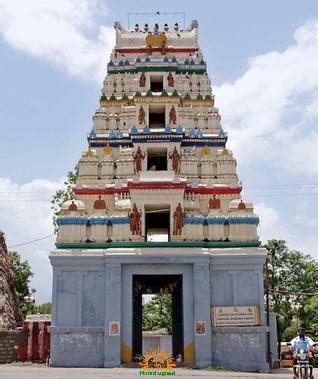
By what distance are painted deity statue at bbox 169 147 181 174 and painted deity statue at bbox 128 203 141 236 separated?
3575 mm

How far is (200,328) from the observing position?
24094 millimetres

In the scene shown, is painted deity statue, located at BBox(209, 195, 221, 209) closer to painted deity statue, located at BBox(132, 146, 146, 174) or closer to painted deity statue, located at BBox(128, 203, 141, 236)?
painted deity statue, located at BBox(128, 203, 141, 236)

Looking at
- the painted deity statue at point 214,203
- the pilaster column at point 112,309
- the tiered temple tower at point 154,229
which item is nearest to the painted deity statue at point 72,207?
the tiered temple tower at point 154,229

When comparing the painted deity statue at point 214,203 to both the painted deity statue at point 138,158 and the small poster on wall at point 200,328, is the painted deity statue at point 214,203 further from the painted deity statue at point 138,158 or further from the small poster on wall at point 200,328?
the small poster on wall at point 200,328

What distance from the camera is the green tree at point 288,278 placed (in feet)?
150

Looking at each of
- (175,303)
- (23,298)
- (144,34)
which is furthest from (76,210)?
(23,298)

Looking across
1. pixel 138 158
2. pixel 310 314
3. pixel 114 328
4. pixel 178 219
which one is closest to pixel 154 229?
pixel 138 158

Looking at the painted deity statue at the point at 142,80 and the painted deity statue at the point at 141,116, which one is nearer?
the painted deity statue at the point at 141,116

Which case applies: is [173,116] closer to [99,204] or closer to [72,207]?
[99,204]

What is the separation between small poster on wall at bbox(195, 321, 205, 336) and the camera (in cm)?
2403

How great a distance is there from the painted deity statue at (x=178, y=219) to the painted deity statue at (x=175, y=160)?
281 centimetres

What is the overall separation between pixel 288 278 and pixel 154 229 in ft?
63.5

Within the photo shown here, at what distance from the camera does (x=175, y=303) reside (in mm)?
31219

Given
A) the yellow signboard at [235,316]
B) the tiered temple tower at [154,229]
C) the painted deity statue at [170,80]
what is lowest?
the yellow signboard at [235,316]
